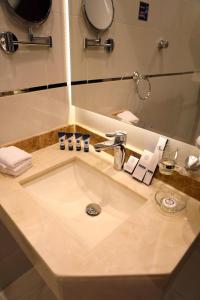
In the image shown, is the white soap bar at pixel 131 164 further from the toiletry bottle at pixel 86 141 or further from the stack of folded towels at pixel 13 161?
the stack of folded towels at pixel 13 161

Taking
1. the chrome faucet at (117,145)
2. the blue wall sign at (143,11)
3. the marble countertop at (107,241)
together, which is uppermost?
the blue wall sign at (143,11)

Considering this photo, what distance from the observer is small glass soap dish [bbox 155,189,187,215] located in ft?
2.42

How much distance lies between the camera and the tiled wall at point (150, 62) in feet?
2.67

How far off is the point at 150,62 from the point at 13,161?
737 millimetres

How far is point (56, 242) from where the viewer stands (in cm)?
60

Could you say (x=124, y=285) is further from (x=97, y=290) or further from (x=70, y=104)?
(x=70, y=104)

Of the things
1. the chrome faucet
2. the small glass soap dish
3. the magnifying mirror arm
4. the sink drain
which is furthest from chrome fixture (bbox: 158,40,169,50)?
the sink drain

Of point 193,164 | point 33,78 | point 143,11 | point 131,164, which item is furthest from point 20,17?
point 193,164

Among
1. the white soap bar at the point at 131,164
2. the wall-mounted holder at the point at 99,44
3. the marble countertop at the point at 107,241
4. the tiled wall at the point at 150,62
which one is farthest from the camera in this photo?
the wall-mounted holder at the point at 99,44

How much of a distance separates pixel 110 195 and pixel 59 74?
2.19 ft

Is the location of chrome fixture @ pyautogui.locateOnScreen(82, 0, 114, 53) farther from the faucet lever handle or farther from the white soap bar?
the white soap bar

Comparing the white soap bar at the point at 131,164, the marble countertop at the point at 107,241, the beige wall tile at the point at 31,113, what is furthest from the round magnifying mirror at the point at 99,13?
the marble countertop at the point at 107,241

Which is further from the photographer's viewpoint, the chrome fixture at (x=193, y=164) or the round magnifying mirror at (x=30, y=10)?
the round magnifying mirror at (x=30, y=10)

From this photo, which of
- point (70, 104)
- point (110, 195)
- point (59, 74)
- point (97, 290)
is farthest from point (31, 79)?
point (97, 290)
